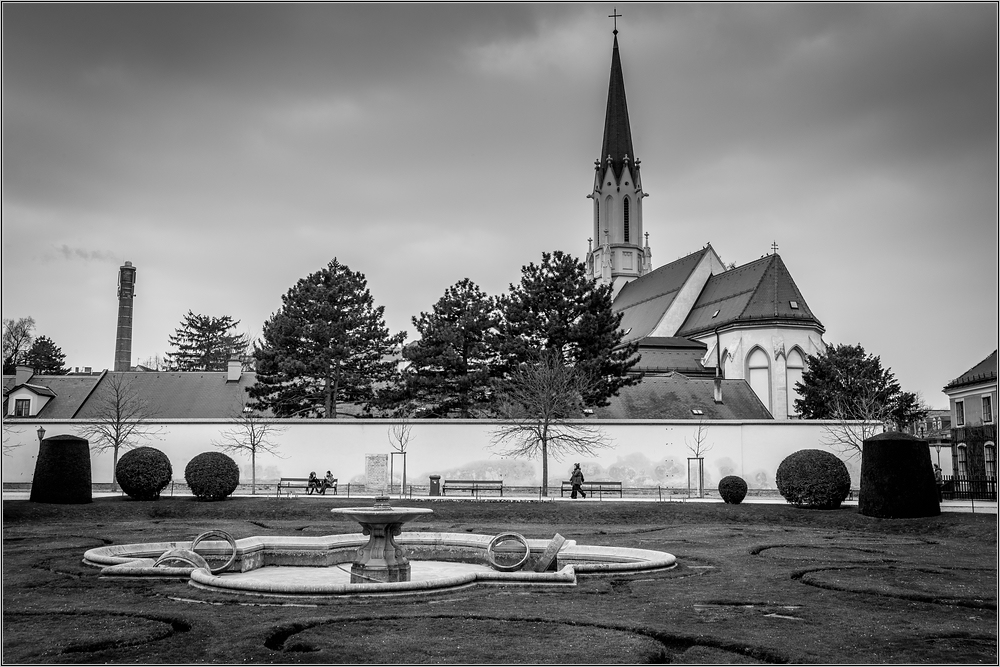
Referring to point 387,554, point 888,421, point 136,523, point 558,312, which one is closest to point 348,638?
point 387,554

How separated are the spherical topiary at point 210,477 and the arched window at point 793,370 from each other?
127 feet

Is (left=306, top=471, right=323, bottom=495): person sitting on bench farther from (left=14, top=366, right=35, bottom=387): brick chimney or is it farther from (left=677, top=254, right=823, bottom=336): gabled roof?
(left=677, top=254, right=823, bottom=336): gabled roof

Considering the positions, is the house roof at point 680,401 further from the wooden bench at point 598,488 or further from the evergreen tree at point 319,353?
the evergreen tree at point 319,353

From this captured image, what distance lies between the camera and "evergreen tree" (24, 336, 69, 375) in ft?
246

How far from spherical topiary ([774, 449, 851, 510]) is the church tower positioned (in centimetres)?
5555

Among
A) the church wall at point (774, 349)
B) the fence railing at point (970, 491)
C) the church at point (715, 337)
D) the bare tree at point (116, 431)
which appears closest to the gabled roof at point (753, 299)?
the church at point (715, 337)

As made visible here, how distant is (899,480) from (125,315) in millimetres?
48887

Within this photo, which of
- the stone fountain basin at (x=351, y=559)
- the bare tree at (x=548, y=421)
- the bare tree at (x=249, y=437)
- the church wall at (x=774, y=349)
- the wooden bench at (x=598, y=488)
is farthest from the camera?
the church wall at (x=774, y=349)

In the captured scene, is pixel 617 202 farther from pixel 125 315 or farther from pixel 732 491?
pixel 732 491

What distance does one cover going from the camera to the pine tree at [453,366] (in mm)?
41562

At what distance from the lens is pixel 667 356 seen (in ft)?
199

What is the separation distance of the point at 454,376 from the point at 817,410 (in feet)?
72.7

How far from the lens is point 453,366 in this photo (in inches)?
1641

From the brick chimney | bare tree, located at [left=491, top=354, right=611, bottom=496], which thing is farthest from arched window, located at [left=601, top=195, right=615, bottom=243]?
the brick chimney
